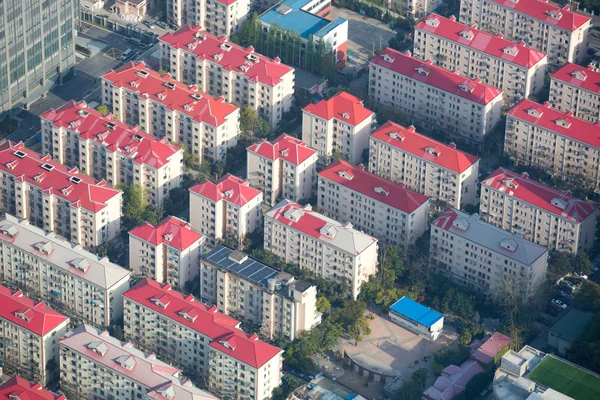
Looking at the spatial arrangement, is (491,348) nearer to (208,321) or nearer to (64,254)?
(208,321)

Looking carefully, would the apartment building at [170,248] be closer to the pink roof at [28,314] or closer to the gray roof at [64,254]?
the gray roof at [64,254]

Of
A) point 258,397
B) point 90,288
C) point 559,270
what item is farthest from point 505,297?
point 90,288

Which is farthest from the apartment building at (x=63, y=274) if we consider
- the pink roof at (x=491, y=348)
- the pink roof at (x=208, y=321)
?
the pink roof at (x=491, y=348)

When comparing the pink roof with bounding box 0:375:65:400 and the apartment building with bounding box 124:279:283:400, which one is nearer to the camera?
the pink roof with bounding box 0:375:65:400

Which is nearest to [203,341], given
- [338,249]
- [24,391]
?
[24,391]

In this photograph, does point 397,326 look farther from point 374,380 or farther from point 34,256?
point 34,256

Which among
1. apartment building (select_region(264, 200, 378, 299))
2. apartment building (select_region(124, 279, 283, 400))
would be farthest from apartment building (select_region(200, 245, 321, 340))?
apartment building (select_region(264, 200, 378, 299))

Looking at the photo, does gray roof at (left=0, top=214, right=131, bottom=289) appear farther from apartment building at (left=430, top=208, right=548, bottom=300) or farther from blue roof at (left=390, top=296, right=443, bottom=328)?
apartment building at (left=430, top=208, right=548, bottom=300)
